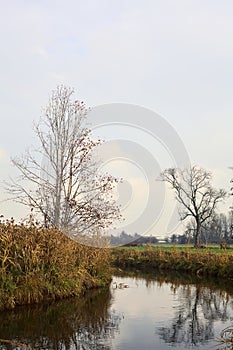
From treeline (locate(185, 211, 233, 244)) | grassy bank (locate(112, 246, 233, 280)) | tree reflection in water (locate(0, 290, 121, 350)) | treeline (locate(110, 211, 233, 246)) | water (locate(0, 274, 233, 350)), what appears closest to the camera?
tree reflection in water (locate(0, 290, 121, 350))

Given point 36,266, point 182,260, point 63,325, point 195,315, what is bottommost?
point 63,325

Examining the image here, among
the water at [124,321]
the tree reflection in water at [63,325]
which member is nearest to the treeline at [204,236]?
the water at [124,321]

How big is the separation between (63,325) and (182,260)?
694 inches

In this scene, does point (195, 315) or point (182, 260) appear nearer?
point (195, 315)

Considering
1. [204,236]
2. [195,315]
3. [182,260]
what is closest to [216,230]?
[204,236]

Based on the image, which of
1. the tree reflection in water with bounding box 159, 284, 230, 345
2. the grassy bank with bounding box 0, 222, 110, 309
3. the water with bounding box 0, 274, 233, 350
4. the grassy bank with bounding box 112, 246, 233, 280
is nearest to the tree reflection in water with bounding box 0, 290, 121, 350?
the water with bounding box 0, 274, 233, 350

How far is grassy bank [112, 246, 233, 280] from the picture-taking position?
23328 mm

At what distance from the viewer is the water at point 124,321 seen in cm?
899

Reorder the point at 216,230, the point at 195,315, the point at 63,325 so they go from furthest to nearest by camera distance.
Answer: the point at 216,230
the point at 195,315
the point at 63,325

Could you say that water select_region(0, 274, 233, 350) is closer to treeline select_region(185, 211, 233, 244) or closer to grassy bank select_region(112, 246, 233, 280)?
grassy bank select_region(112, 246, 233, 280)

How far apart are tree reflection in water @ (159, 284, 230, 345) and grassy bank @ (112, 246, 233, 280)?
200 inches

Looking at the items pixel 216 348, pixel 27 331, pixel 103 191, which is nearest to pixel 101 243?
pixel 103 191

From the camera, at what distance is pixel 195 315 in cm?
1234

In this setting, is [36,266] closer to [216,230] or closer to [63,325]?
[63,325]
